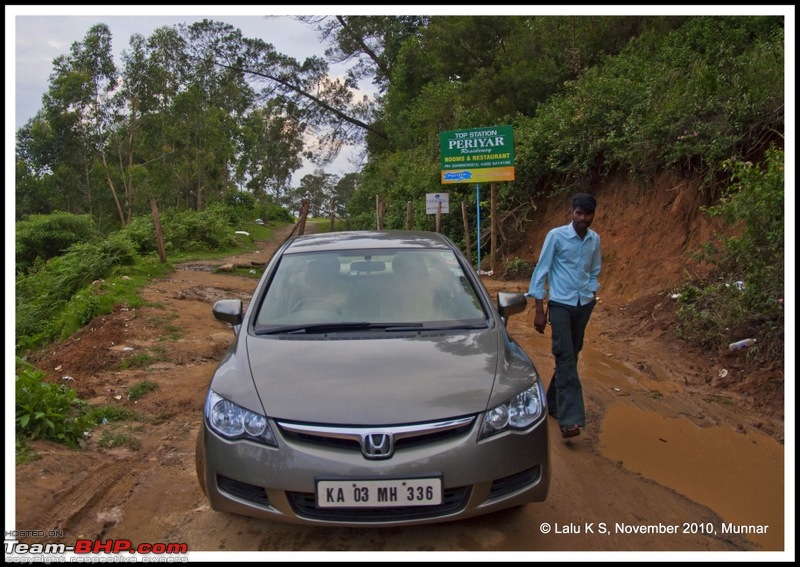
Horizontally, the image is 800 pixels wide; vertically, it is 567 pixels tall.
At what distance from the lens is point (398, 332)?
12.0 feet

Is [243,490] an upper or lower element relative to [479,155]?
lower

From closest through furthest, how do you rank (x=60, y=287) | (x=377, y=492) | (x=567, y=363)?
1. (x=377, y=492)
2. (x=567, y=363)
3. (x=60, y=287)

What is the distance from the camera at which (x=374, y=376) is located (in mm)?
3123

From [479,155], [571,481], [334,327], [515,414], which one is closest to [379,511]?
[515,414]

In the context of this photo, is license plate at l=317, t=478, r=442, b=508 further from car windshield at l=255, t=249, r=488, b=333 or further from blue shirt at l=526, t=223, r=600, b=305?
blue shirt at l=526, t=223, r=600, b=305

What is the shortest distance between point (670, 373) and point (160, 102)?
37119 millimetres

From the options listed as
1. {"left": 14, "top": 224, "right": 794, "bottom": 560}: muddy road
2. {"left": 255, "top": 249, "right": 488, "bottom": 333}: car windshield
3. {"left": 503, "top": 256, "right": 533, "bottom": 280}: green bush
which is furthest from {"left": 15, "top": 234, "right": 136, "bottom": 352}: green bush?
{"left": 503, "top": 256, "right": 533, "bottom": 280}: green bush

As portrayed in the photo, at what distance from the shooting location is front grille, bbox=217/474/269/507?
293cm

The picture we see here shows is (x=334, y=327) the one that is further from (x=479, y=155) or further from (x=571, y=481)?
(x=479, y=155)

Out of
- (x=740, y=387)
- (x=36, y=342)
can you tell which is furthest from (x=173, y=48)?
(x=740, y=387)

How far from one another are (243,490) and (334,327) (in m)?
1.10

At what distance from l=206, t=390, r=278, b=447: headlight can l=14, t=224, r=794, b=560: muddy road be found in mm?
613

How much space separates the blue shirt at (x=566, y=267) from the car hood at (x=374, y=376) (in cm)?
114

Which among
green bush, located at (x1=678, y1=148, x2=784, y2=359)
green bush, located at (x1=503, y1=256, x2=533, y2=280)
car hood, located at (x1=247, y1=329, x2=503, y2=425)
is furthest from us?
green bush, located at (x1=503, y1=256, x2=533, y2=280)
